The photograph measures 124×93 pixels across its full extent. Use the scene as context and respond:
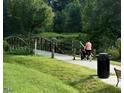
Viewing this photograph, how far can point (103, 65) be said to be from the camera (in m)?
16.0

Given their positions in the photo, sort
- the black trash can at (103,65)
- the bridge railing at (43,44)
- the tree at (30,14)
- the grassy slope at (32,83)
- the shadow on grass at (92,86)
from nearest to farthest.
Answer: the grassy slope at (32,83) → the shadow on grass at (92,86) → the black trash can at (103,65) → the bridge railing at (43,44) → the tree at (30,14)

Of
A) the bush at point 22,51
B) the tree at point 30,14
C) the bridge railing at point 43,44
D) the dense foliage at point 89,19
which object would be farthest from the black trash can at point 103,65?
the tree at point 30,14

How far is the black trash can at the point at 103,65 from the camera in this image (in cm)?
1583

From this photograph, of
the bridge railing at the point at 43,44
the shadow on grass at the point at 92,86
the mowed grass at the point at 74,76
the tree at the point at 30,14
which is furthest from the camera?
the tree at the point at 30,14

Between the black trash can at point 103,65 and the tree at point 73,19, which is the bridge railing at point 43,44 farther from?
the tree at point 73,19

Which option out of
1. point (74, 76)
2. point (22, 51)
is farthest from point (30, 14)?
point (74, 76)

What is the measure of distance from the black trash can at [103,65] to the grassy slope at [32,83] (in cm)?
170

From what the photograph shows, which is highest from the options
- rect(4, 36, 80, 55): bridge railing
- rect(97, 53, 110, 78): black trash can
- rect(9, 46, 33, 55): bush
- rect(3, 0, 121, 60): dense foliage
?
rect(3, 0, 121, 60): dense foliage

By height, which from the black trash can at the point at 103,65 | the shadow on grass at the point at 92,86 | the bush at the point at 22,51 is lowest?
the shadow on grass at the point at 92,86

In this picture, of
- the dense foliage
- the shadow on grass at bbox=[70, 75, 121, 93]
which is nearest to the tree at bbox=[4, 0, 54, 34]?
the dense foliage

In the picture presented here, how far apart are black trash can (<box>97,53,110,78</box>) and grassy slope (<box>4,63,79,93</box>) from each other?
1.70m

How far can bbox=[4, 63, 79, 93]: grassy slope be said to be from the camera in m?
13.2

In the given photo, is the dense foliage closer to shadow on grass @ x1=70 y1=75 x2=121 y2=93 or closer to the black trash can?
the black trash can

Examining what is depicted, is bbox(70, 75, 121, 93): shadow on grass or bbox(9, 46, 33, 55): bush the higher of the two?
bbox(9, 46, 33, 55): bush
